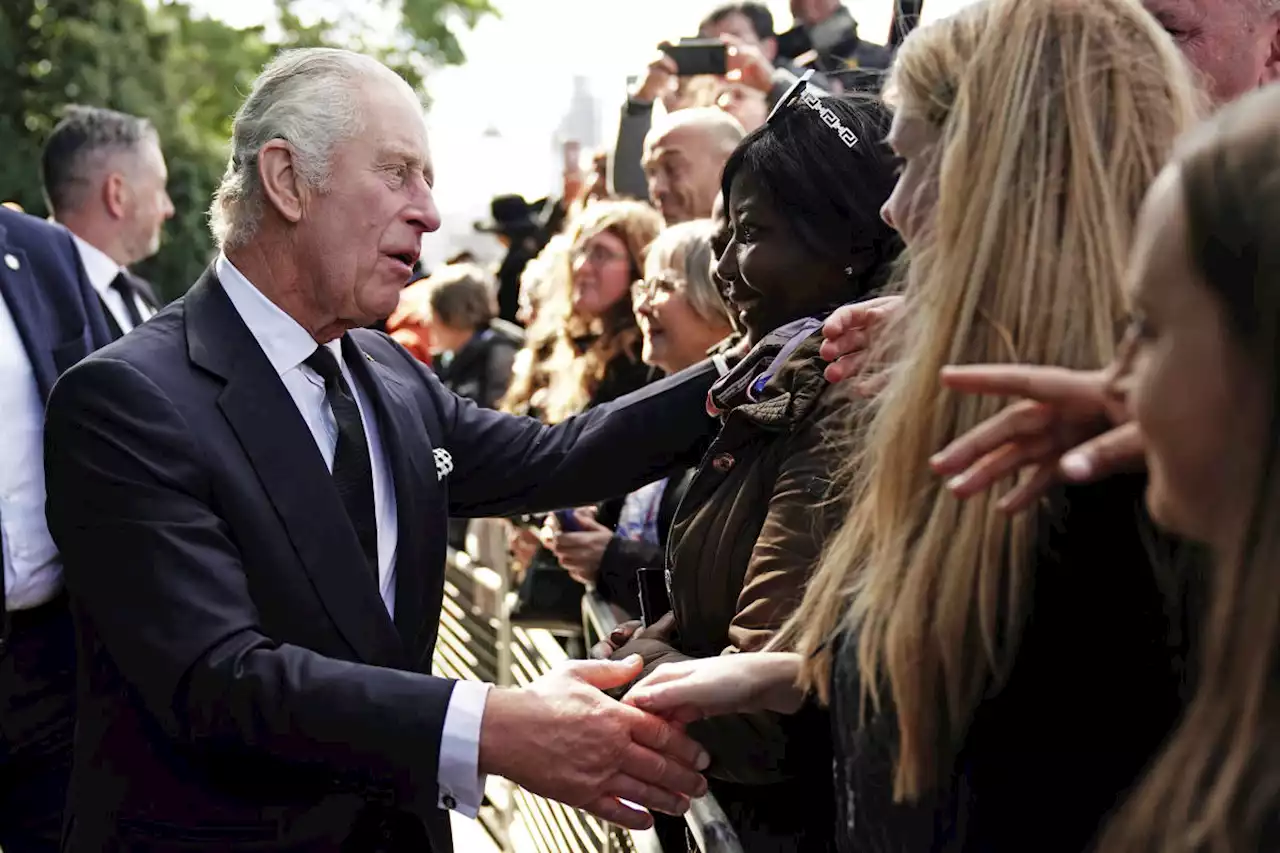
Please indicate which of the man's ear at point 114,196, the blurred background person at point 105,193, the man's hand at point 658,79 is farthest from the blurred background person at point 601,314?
the man's ear at point 114,196

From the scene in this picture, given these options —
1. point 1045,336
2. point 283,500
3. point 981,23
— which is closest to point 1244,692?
point 1045,336

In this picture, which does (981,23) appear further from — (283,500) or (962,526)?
(283,500)

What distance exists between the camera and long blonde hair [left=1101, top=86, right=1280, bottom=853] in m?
1.05

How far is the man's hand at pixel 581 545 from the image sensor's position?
155 inches

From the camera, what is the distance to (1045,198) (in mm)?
1518

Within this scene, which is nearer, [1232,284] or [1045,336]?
[1232,284]

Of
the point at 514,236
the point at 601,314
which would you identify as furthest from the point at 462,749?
the point at 514,236

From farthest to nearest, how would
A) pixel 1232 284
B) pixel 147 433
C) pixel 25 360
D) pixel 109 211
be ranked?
pixel 109 211, pixel 25 360, pixel 147 433, pixel 1232 284

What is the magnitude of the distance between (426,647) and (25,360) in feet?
5.07

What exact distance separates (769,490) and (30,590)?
213 centimetres

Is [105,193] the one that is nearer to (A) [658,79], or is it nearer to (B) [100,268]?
(B) [100,268]

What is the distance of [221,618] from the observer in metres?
2.20

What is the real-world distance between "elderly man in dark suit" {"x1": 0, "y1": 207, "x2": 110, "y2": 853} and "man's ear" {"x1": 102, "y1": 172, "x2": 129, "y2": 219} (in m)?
1.61

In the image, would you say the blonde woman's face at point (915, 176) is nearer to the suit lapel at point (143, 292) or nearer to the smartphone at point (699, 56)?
the smartphone at point (699, 56)
